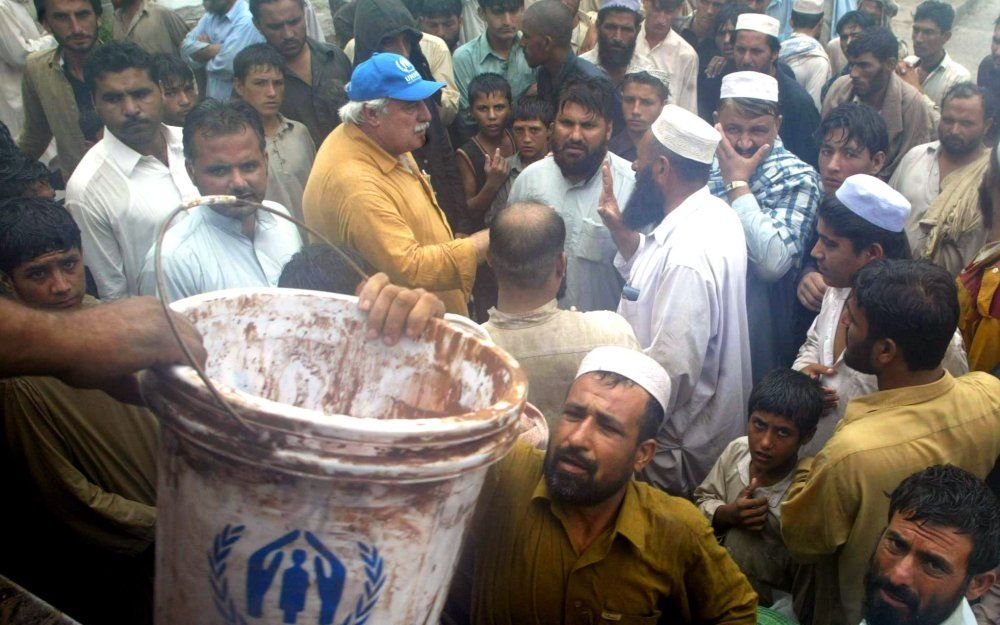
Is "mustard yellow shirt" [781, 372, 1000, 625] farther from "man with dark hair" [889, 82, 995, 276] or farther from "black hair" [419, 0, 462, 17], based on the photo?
"black hair" [419, 0, 462, 17]

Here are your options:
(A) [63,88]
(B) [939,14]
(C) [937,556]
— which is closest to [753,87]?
(C) [937,556]

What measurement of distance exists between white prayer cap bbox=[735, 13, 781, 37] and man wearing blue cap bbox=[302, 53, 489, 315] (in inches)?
126

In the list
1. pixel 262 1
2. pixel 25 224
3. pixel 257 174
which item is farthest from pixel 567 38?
pixel 25 224

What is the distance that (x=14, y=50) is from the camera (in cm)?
708

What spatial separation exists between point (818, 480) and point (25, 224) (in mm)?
3139

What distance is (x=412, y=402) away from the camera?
224 centimetres

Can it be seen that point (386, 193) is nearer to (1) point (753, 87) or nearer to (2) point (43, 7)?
(1) point (753, 87)

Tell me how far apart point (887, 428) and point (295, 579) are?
2198mm

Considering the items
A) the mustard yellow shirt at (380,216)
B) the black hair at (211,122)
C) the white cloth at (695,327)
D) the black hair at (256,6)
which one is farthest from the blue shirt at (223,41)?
the white cloth at (695,327)

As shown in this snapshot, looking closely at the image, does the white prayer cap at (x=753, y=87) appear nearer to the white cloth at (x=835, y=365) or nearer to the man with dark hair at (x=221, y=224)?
the white cloth at (x=835, y=365)

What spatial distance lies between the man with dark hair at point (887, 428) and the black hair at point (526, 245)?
3.81ft

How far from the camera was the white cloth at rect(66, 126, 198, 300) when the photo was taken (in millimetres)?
4383

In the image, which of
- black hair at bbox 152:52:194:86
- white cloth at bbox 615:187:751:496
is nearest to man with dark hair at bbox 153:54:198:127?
black hair at bbox 152:52:194:86

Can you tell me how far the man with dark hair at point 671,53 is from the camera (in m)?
7.03
